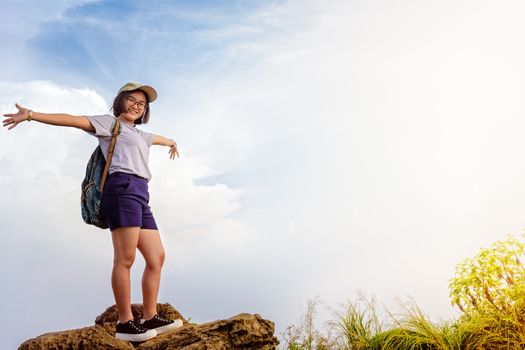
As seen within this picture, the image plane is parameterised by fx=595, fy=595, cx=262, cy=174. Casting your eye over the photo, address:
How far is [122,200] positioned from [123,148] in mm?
583

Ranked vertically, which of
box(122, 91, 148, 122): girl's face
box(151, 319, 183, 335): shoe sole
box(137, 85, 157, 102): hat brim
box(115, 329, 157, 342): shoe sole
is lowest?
box(115, 329, 157, 342): shoe sole

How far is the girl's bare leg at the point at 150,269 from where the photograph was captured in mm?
6285

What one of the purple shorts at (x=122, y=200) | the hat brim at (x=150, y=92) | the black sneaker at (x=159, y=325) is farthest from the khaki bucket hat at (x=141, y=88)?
the black sneaker at (x=159, y=325)

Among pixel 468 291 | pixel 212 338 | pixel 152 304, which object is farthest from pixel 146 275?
pixel 468 291

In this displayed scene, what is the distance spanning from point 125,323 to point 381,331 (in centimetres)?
311

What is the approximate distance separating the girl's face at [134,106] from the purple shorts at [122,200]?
795 mm

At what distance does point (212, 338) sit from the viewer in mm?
5395

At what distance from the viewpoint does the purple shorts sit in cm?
602

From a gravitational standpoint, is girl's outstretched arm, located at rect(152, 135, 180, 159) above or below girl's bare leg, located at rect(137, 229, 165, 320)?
above

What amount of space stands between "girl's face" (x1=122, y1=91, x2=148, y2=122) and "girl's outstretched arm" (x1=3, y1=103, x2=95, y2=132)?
0.54m

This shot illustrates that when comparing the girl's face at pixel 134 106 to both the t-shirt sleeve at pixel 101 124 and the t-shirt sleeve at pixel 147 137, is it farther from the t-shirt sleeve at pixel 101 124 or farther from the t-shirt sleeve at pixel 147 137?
the t-shirt sleeve at pixel 101 124

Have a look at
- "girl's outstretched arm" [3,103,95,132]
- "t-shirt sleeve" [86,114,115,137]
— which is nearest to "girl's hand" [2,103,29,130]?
"girl's outstretched arm" [3,103,95,132]

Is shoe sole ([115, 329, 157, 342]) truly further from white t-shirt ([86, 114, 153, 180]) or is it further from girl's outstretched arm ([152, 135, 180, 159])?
girl's outstretched arm ([152, 135, 180, 159])

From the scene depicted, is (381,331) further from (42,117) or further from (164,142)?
(42,117)
